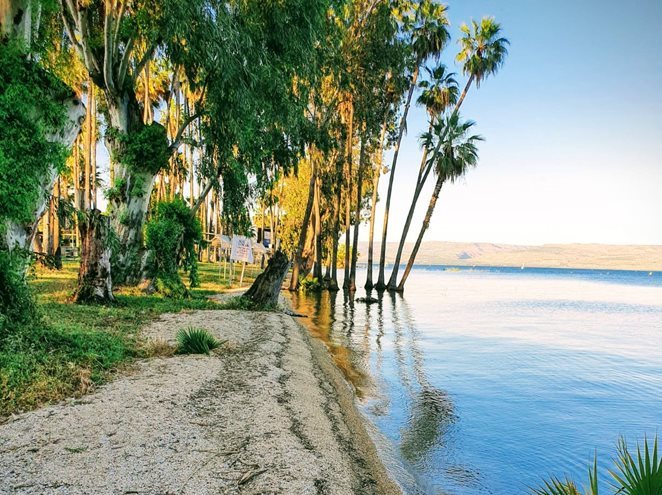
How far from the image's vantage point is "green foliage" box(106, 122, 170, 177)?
14289 mm

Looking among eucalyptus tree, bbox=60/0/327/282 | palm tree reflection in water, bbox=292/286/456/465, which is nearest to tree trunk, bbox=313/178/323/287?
palm tree reflection in water, bbox=292/286/456/465

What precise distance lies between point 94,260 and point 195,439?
31.2ft

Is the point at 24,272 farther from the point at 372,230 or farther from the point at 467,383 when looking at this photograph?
the point at 372,230

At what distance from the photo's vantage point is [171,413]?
4.74m

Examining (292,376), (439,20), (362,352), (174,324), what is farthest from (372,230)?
(292,376)

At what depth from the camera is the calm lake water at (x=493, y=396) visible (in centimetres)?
581

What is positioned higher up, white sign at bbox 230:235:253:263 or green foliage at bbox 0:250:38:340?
white sign at bbox 230:235:253:263

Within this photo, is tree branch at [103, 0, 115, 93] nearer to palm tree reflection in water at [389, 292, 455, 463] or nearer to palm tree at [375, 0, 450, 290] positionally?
palm tree reflection in water at [389, 292, 455, 463]

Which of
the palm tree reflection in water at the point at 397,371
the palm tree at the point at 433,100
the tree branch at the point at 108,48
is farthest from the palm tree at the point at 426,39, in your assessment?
the tree branch at the point at 108,48

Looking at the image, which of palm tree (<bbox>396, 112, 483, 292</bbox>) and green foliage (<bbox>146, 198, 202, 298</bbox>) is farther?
palm tree (<bbox>396, 112, 483, 292</bbox>)

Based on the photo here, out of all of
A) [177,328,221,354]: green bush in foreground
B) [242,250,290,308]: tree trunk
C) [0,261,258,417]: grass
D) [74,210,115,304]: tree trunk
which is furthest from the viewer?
[242,250,290,308]: tree trunk

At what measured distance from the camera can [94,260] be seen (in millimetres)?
12102

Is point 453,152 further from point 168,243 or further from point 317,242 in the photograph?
point 168,243

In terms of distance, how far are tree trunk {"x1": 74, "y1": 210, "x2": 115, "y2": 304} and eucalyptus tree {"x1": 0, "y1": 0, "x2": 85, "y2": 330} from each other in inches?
183
